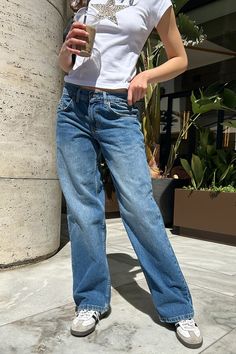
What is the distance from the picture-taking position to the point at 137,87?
1.80 meters

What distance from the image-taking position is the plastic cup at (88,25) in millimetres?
1701

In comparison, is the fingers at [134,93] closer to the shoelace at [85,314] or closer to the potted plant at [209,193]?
the shoelace at [85,314]

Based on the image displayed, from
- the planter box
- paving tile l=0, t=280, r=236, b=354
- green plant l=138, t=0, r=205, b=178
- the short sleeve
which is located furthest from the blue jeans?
green plant l=138, t=0, r=205, b=178

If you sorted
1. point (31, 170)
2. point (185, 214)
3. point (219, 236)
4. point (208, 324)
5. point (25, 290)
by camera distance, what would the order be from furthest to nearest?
point (185, 214) → point (219, 236) → point (31, 170) → point (25, 290) → point (208, 324)

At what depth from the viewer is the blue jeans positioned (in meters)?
1.85

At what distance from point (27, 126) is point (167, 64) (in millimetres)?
1483

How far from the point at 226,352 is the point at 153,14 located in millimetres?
1596

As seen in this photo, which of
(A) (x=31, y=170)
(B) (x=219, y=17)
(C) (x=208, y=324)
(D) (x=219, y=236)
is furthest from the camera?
(B) (x=219, y=17)

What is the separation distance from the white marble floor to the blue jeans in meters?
0.15

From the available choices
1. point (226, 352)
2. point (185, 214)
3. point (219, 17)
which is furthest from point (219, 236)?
point (219, 17)

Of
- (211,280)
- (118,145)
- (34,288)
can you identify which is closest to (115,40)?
(118,145)

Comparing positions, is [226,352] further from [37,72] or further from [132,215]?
[37,72]

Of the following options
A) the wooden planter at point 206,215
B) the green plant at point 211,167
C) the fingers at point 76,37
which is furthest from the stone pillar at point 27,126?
the green plant at point 211,167

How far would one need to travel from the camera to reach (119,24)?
1814 mm
